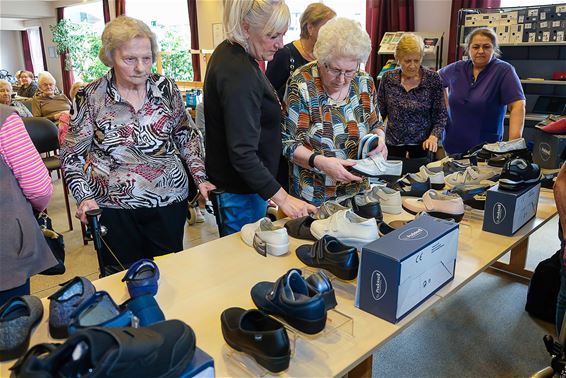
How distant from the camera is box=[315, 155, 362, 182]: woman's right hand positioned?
1.61m

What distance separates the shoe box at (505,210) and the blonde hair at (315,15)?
3.78ft

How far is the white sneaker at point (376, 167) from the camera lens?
1.63 metres

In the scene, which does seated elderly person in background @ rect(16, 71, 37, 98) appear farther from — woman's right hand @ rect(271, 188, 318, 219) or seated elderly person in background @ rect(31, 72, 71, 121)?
woman's right hand @ rect(271, 188, 318, 219)

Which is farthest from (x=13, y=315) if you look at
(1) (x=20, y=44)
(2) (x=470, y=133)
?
(1) (x=20, y=44)

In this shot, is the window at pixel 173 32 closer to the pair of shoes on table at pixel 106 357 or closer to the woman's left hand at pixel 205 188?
the woman's left hand at pixel 205 188

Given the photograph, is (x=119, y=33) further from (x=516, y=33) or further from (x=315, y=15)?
(x=516, y=33)

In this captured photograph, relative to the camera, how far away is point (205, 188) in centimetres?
163

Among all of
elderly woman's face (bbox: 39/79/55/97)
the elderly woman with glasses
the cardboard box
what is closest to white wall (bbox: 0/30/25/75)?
elderly woman's face (bbox: 39/79/55/97)

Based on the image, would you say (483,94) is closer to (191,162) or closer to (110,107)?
(191,162)

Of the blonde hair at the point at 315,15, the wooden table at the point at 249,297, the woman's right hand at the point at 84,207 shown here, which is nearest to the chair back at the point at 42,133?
the woman's right hand at the point at 84,207

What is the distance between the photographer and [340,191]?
1809 millimetres

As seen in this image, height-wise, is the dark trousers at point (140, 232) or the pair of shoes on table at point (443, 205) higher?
the pair of shoes on table at point (443, 205)

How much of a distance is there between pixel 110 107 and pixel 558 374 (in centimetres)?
173

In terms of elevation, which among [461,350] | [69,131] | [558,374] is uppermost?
[69,131]
